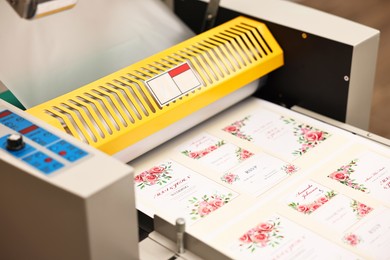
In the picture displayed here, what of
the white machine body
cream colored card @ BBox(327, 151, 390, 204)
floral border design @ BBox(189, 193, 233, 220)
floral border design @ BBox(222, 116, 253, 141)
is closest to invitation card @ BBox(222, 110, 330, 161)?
floral border design @ BBox(222, 116, 253, 141)

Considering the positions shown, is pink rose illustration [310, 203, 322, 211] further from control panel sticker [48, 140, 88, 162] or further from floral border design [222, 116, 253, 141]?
control panel sticker [48, 140, 88, 162]

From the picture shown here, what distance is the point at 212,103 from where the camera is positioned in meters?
1.64

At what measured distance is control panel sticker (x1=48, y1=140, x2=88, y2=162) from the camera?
1.16m

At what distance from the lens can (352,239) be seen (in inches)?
51.9

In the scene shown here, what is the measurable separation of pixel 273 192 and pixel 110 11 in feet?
1.92

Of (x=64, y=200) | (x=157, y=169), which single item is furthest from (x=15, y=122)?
(x=157, y=169)

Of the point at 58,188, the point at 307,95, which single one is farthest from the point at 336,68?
the point at 58,188

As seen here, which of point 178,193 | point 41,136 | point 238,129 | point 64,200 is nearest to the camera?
point 64,200

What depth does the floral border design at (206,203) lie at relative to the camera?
1380 mm

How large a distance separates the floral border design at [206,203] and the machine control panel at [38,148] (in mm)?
308

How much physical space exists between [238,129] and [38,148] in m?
0.60

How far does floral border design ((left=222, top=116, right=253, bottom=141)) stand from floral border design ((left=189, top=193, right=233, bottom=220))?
23 cm

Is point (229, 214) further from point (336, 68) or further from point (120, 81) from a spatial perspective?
point (336, 68)

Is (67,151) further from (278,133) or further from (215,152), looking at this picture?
(278,133)
